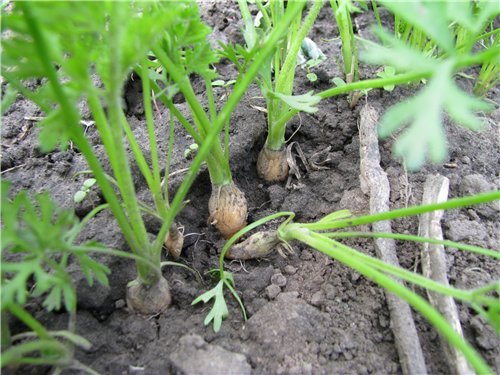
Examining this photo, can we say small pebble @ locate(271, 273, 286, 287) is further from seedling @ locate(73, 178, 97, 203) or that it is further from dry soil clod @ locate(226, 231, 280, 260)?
seedling @ locate(73, 178, 97, 203)

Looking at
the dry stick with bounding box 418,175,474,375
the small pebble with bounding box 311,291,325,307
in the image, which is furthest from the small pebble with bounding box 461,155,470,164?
the small pebble with bounding box 311,291,325,307

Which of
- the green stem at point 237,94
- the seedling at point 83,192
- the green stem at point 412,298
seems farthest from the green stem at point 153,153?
the green stem at point 412,298

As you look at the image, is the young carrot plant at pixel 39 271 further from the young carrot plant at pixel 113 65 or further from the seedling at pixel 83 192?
the seedling at pixel 83 192

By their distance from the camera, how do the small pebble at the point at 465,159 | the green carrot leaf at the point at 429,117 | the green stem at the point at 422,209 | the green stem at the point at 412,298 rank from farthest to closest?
the small pebble at the point at 465,159 < the green stem at the point at 422,209 < the green stem at the point at 412,298 < the green carrot leaf at the point at 429,117

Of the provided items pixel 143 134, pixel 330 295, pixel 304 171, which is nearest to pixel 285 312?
pixel 330 295

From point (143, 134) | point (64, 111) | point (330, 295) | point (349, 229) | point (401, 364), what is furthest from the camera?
point (143, 134)

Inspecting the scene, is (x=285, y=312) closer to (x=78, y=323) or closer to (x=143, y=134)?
(x=78, y=323)
